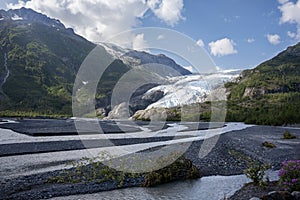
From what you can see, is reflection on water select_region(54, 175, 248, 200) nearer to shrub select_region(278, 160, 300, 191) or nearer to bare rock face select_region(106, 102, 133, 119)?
shrub select_region(278, 160, 300, 191)

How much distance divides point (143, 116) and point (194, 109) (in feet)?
72.1

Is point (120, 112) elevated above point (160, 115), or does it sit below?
above

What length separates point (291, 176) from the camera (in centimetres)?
1221

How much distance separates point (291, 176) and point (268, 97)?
444 feet

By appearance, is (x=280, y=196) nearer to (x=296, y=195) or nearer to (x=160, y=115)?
(x=296, y=195)

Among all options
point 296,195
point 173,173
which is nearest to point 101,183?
point 173,173

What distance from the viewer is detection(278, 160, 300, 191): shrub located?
11656 mm

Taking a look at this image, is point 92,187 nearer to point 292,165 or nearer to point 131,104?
point 292,165

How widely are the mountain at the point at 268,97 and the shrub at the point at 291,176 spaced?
6556 cm

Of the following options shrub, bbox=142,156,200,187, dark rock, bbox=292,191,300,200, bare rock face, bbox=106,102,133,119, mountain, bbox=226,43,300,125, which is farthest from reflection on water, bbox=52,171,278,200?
bare rock face, bbox=106,102,133,119

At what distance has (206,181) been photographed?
1659 cm

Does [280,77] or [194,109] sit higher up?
[280,77]

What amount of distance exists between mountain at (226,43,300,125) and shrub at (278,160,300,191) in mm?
65560

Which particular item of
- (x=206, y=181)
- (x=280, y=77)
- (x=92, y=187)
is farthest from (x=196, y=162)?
(x=280, y=77)
